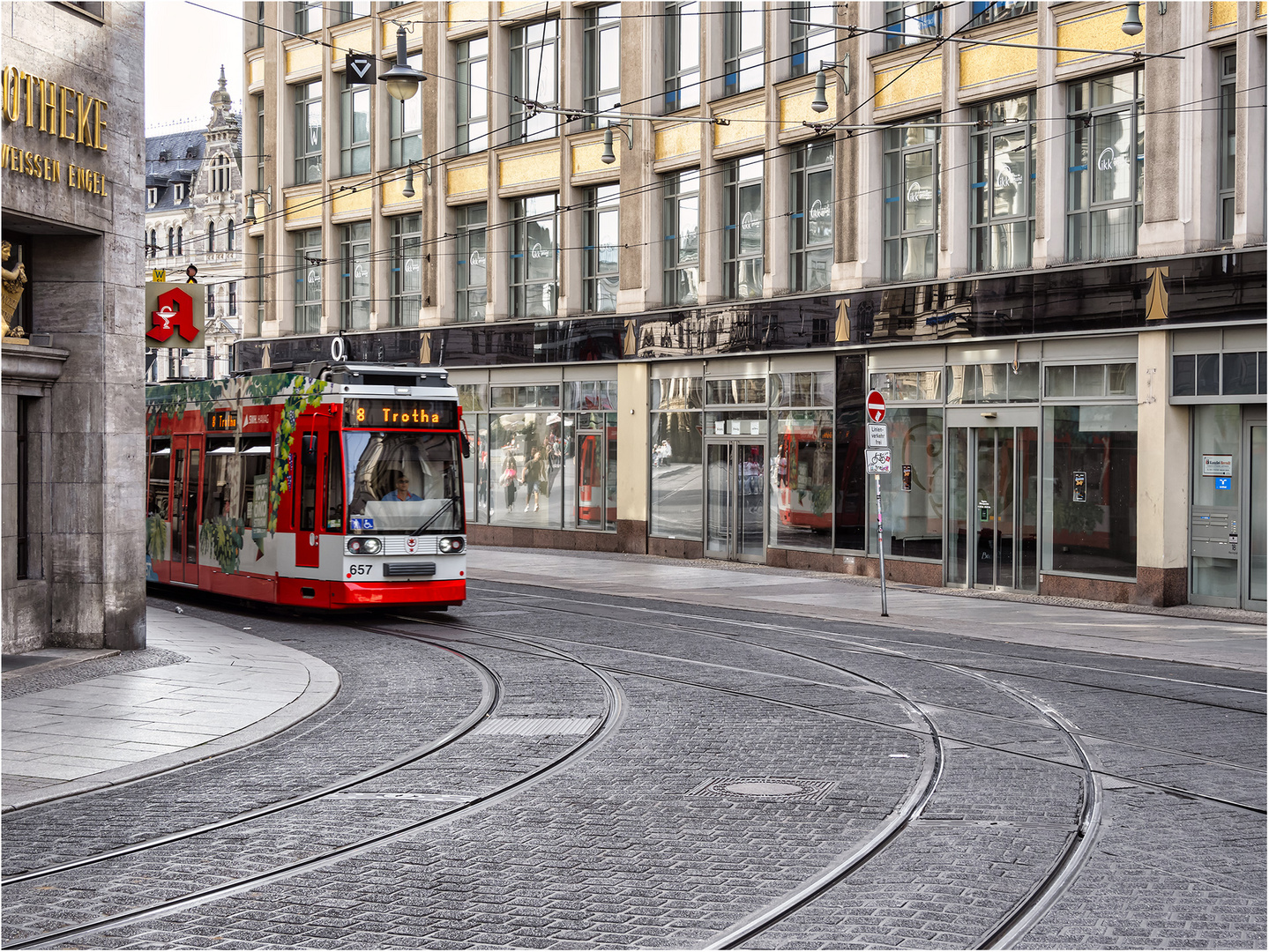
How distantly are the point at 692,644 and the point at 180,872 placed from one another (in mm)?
10150

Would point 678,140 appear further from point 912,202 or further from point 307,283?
point 307,283

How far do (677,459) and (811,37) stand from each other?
9135mm

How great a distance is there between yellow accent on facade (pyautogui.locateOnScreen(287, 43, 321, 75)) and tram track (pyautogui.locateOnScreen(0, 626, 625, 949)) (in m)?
33.3

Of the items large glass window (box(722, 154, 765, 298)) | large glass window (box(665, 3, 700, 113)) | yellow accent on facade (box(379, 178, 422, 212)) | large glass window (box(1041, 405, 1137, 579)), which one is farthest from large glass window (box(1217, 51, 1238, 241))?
yellow accent on facade (box(379, 178, 422, 212))

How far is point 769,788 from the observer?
9242 millimetres

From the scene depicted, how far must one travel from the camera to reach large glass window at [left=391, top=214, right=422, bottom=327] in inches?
1542

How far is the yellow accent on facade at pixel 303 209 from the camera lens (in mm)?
42094

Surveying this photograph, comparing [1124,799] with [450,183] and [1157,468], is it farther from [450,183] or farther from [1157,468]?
[450,183]

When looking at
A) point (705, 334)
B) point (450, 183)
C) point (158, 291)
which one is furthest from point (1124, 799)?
point (450, 183)

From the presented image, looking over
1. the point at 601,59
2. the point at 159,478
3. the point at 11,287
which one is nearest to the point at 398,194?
the point at 601,59

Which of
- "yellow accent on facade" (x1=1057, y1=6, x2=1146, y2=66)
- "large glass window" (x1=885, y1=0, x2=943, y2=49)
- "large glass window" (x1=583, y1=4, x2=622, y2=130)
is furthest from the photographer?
"large glass window" (x1=583, y1=4, x2=622, y2=130)

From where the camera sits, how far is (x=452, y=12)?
37312 mm

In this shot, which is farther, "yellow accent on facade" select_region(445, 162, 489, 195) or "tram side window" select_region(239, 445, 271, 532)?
"yellow accent on facade" select_region(445, 162, 489, 195)

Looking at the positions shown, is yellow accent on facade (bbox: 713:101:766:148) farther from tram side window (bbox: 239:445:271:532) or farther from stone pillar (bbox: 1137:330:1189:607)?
tram side window (bbox: 239:445:271:532)
